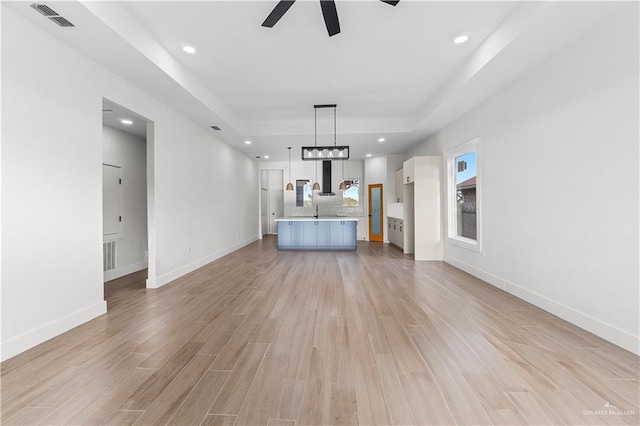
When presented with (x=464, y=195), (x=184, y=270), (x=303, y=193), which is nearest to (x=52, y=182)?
(x=184, y=270)

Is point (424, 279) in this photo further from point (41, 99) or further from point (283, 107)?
point (41, 99)

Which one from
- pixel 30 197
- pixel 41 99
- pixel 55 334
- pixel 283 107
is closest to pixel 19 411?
pixel 55 334

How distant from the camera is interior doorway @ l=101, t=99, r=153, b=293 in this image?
4.57 metres

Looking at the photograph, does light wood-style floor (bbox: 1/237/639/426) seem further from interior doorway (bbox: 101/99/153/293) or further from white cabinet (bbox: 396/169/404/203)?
white cabinet (bbox: 396/169/404/203)

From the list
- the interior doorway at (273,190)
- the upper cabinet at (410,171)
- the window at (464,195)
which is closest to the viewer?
the window at (464,195)

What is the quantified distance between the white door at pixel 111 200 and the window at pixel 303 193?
6018 mm

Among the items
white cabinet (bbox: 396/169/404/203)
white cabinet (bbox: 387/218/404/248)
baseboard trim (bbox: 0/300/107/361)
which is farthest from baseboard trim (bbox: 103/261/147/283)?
white cabinet (bbox: 396/169/404/203)

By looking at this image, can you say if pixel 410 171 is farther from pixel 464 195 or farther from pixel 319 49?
pixel 319 49

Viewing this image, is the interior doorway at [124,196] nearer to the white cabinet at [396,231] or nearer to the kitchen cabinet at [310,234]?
the kitchen cabinet at [310,234]

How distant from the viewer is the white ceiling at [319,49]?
2.52 m

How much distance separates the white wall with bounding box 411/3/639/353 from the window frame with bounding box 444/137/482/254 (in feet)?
1.28

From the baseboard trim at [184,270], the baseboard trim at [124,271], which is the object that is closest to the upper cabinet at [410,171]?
the baseboard trim at [184,270]

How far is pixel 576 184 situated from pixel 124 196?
21.8ft

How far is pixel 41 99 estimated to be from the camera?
2.44 meters
